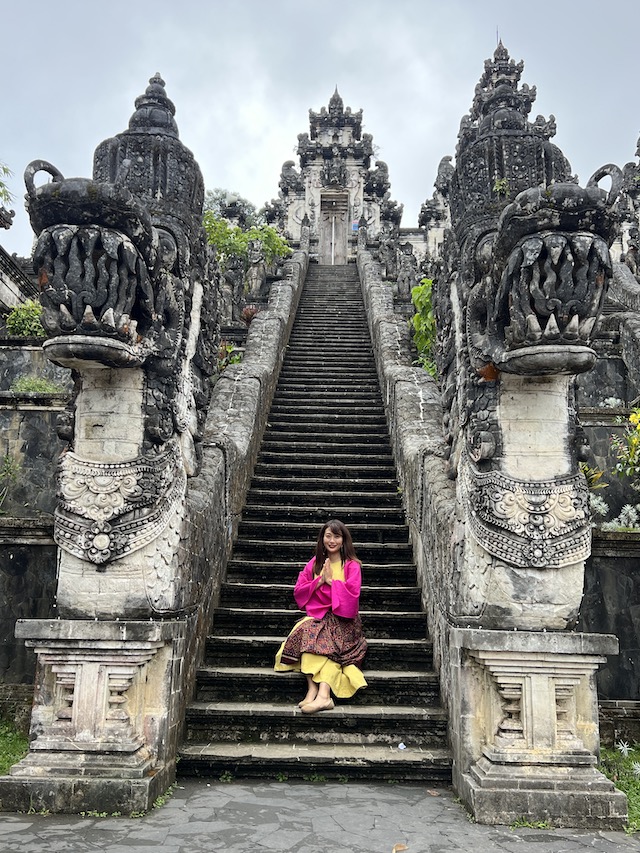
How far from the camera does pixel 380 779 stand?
14.5 feet

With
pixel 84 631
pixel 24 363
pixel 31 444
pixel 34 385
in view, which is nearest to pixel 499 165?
pixel 84 631

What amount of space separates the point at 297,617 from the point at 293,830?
2098 mm

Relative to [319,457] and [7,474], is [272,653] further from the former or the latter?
[7,474]

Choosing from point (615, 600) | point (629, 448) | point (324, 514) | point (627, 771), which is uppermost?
point (629, 448)

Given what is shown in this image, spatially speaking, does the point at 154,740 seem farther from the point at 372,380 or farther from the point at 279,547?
the point at 372,380

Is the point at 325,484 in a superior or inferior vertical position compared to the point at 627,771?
superior

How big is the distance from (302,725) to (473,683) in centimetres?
123

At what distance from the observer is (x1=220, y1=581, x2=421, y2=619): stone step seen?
584 centimetres

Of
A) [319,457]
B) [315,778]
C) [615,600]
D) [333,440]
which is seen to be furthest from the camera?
[333,440]

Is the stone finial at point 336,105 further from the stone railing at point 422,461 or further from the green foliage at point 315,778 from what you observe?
the green foliage at point 315,778

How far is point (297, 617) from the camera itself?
5.60 meters

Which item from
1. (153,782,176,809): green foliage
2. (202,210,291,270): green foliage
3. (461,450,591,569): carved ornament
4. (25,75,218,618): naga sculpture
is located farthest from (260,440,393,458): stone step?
(202,210,291,270): green foliage

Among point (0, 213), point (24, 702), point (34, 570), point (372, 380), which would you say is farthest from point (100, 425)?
point (0, 213)

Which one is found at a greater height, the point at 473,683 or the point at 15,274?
the point at 15,274
